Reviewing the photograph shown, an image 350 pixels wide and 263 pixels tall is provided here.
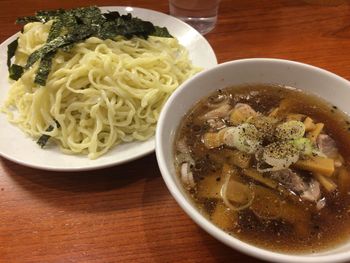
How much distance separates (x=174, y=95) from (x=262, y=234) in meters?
0.52

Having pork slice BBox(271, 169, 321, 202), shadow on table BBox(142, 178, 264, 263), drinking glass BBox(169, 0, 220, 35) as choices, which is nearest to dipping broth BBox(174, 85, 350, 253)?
pork slice BBox(271, 169, 321, 202)

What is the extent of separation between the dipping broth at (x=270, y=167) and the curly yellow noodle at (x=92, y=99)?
36 centimetres

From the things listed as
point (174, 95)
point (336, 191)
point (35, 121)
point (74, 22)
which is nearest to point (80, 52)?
point (74, 22)

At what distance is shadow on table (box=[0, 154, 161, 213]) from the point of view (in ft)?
4.65

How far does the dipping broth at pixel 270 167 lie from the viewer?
1110 millimetres

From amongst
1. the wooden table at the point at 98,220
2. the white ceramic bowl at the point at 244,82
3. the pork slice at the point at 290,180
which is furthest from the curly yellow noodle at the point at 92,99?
the pork slice at the point at 290,180

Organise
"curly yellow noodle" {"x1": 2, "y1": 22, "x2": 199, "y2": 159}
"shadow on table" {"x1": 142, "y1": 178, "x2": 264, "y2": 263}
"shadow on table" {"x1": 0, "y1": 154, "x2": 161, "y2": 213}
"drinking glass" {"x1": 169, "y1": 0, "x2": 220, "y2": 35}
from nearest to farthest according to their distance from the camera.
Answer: "shadow on table" {"x1": 142, "y1": 178, "x2": 264, "y2": 263}, "shadow on table" {"x1": 0, "y1": 154, "x2": 161, "y2": 213}, "curly yellow noodle" {"x1": 2, "y1": 22, "x2": 199, "y2": 159}, "drinking glass" {"x1": 169, "y1": 0, "x2": 220, "y2": 35}

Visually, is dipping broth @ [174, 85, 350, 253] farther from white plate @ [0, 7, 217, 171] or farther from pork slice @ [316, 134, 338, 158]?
white plate @ [0, 7, 217, 171]

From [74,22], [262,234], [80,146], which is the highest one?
[74,22]

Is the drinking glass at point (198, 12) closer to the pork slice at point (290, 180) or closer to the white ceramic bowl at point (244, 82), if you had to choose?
the white ceramic bowl at point (244, 82)

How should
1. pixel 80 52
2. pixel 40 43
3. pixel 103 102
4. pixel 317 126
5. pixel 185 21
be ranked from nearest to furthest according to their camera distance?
pixel 317 126, pixel 103 102, pixel 80 52, pixel 40 43, pixel 185 21

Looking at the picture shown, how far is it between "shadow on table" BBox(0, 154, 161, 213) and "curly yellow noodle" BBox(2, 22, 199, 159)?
0.34 ft

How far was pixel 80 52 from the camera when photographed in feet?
5.83

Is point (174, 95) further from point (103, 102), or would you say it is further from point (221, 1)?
point (221, 1)
